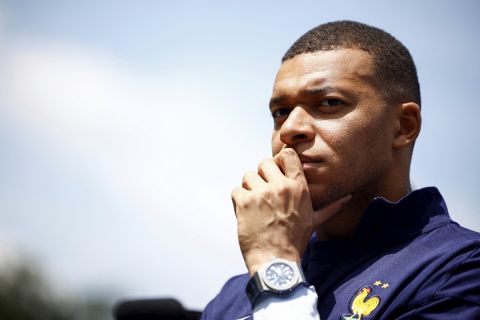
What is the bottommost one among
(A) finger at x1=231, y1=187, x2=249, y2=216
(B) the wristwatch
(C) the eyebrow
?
(B) the wristwatch

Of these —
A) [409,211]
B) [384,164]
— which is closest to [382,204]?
[409,211]

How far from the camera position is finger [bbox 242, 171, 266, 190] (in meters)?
3.45

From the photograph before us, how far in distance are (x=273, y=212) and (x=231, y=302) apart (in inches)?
43.7

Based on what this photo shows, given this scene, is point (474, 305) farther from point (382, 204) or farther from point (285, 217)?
point (285, 217)

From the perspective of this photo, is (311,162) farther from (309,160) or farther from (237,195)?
(237,195)

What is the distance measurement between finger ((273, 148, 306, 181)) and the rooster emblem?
68cm

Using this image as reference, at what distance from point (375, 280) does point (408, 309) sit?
266 millimetres

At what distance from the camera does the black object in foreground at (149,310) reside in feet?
14.1

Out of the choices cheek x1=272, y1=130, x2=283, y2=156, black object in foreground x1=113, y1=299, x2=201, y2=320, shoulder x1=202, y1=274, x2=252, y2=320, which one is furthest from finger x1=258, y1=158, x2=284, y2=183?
black object in foreground x1=113, y1=299, x2=201, y2=320

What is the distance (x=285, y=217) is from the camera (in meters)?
3.30

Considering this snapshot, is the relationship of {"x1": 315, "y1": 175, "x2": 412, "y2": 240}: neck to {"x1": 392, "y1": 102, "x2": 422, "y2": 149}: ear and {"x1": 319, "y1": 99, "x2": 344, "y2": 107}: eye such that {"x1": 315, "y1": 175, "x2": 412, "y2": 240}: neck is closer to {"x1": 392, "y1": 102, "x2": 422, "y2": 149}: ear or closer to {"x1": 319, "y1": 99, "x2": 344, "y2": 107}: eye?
{"x1": 392, "y1": 102, "x2": 422, "y2": 149}: ear

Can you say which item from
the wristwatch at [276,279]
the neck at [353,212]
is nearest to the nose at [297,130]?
the neck at [353,212]

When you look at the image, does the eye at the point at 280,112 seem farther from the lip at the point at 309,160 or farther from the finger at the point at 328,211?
the finger at the point at 328,211

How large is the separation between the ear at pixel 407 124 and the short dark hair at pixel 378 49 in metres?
0.06
